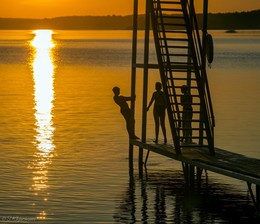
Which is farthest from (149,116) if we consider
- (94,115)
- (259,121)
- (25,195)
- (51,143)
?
(25,195)

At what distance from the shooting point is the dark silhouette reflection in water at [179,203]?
2201 cm

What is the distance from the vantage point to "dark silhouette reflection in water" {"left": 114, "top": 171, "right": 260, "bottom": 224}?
22.0 m

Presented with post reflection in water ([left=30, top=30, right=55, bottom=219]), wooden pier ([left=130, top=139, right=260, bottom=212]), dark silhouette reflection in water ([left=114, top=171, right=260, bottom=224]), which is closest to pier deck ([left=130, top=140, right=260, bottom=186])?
wooden pier ([left=130, top=139, right=260, bottom=212])

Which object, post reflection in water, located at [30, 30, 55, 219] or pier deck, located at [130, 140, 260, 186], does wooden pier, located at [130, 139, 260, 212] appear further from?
post reflection in water, located at [30, 30, 55, 219]

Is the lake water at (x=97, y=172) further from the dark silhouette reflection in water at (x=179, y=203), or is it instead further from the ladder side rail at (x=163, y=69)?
the ladder side rail at (x=163, y=69)

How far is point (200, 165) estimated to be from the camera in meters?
22.4

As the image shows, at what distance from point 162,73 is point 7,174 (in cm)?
620

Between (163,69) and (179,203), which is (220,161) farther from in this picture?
(163,69)

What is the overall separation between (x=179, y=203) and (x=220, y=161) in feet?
5.52

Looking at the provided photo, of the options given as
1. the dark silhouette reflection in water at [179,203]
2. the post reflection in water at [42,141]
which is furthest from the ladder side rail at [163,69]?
the post reflection in water at [42,141]

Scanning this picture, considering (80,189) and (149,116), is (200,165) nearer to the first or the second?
(80,189)

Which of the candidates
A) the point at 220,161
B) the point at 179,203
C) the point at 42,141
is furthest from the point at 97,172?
the point at 42,141

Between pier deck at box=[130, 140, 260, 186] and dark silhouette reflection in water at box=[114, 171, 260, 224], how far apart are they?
1075 mm

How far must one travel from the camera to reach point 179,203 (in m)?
23.8
